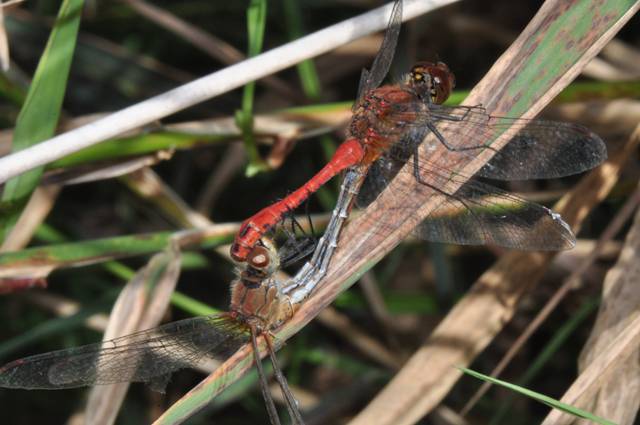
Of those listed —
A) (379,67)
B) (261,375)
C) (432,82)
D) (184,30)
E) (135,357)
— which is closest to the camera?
(261,375)

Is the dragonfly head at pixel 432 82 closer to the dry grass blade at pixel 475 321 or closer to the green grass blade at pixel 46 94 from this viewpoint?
the dry grass blade at pixel 475 321

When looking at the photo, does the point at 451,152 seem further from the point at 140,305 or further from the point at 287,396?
the point at 140,305

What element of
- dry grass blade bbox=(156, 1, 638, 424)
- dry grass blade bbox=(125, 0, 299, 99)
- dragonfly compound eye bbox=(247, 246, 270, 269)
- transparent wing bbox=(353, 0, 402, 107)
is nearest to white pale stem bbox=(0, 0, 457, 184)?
transparent wing bbox=(353, 0, 402, 107)

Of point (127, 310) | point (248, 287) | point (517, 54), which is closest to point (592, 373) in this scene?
point (517, 54)

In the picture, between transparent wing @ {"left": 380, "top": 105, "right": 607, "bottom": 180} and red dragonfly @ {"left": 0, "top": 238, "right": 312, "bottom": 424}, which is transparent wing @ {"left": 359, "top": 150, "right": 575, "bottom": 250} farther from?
red dragonfly @ {"left": 0, "top": 238, "right": 312, "bottom": 424}

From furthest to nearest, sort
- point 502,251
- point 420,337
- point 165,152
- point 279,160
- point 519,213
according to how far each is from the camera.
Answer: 1. point 420,337
2. point 502,251
3. point 279,160
4. point 165,152
5. point 519,213

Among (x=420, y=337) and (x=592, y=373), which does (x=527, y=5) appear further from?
(x=592, y=373)

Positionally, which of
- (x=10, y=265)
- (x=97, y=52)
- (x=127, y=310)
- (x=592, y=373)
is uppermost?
(x=97, y=52)

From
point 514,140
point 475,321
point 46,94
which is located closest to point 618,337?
point 514,140
